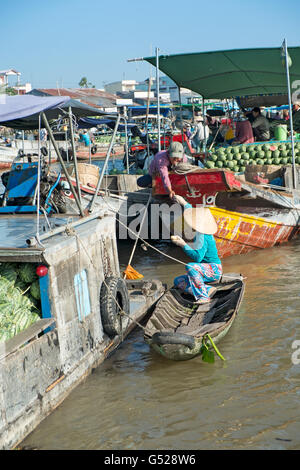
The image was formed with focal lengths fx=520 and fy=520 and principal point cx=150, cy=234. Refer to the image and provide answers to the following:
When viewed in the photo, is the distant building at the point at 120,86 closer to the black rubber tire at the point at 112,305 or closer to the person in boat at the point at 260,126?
the person in boat at the point at 260,126

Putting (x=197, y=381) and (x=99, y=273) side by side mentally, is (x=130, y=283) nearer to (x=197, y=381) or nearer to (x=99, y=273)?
(x=99, y=273)

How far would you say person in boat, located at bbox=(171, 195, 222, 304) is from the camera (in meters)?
6.39

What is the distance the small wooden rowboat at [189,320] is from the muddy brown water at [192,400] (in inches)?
11.5

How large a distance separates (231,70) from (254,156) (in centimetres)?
199

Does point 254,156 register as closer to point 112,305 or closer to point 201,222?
point 201,222

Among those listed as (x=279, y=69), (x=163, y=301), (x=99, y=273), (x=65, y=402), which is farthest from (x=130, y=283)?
(x=279, y=69)

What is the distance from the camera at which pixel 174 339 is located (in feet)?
17.0

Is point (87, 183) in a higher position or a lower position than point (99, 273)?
higher

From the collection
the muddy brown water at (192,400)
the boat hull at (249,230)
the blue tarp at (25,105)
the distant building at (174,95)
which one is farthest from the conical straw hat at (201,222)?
the distant building at (174,95)

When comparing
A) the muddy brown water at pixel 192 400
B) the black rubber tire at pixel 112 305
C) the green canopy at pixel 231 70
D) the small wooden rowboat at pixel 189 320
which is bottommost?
the muddy brown water at pixel 192 400

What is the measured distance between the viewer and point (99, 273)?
5711mm

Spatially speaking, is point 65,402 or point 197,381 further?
point 197,381

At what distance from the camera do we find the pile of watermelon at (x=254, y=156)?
11672 mm
